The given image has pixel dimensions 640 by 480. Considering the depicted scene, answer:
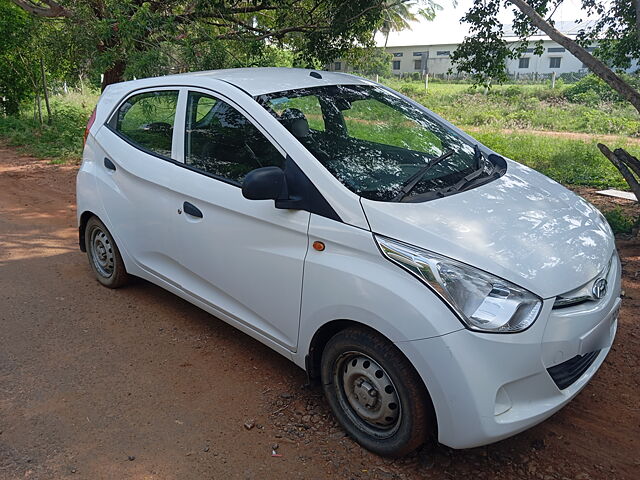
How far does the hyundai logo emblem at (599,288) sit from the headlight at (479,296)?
17.2 inches

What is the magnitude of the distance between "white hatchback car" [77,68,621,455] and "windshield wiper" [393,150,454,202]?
10mm

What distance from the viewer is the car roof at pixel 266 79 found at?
3582 millimetres

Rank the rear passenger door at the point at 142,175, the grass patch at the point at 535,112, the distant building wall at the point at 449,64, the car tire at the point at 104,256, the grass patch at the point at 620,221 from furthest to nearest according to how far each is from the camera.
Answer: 1. the distant building wall at the point at 449,64
2. the grass patch at the point at 535,112
3. the grass patch at the point at 620,221
4. the car tire at the point at 104,256
5. the rear passenger door at the point at 142,175

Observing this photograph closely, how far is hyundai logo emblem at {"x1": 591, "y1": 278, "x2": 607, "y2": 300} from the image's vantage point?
274 centimetres

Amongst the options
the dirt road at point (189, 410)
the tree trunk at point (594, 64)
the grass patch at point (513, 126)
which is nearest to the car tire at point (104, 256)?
the dirt road at point (189, 410)

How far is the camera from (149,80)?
438 cm

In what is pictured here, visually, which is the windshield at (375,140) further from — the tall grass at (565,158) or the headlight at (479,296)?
the tall grass at (565,158)

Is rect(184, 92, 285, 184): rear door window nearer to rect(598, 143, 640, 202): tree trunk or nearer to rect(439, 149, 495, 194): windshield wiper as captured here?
rect(439, 149, 495, 194): windshield wiper

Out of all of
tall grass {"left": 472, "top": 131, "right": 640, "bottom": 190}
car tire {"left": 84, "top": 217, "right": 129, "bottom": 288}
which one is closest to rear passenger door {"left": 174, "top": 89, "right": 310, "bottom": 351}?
car tire {"left": 84, "top": 217, "right": 129, "bottom": 288}

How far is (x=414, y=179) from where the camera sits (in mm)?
3133

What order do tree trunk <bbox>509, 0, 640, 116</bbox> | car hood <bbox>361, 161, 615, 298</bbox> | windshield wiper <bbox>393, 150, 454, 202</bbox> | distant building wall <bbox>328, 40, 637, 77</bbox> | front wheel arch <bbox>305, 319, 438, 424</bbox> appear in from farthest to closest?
distant building wall <bbox>328, 40, 637, 77</bbox> → tree trunk <bbox>509, 0, 640, 116</bbox> → windshield wiper <bbox>393, 150, 454, 202</bbox> → front wheel arch <bbox>305, 319, 438, 424</bbox> → car hood <bbox>361, 161, 615, 298</bbox>

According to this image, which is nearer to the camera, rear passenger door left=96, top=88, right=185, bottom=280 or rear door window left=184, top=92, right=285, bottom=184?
rear door window left=184, top=92, right=285, bottom=184

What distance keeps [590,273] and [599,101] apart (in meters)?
20.6

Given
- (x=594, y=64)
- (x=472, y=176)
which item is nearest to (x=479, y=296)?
(x=472, y=176)
